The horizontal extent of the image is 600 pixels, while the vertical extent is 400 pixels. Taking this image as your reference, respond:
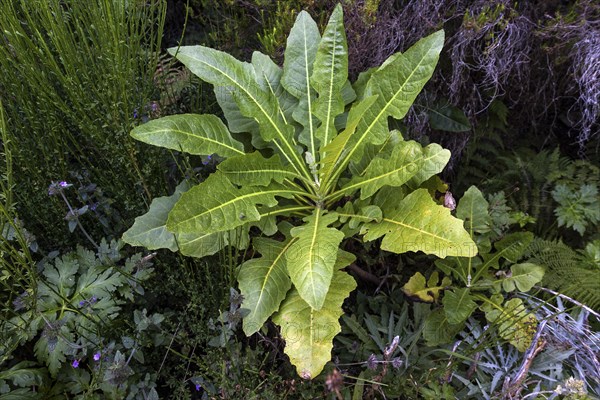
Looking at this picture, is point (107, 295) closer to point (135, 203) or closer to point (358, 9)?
point (135, 203)

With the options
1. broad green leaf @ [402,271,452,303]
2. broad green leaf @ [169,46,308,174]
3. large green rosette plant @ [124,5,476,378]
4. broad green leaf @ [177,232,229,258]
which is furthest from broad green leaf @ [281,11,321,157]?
broad green leaf @ [402,271,452,303]

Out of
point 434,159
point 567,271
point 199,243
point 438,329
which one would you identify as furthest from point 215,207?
point 567,271

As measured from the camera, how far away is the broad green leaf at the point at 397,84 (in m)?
1.86

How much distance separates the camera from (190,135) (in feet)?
5.95

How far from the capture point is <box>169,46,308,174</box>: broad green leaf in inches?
75.5

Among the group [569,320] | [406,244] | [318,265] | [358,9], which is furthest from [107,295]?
[569,320]

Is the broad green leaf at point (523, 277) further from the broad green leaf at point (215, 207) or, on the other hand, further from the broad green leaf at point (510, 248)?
the broad green leaf at point (215, 207)

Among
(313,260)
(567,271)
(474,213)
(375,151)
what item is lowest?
(567,271)

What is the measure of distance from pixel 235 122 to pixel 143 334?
91 cm

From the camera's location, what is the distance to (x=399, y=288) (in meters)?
2.11

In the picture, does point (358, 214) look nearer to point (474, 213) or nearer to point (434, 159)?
point (434, 159)

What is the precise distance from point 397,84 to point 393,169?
34 centimetres

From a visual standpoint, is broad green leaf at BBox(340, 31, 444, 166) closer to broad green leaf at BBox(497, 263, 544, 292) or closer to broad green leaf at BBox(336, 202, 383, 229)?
broad green leaf at BBox(336, 202, 383, 229)

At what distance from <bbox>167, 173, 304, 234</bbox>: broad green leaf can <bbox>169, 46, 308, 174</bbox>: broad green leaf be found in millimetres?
277
